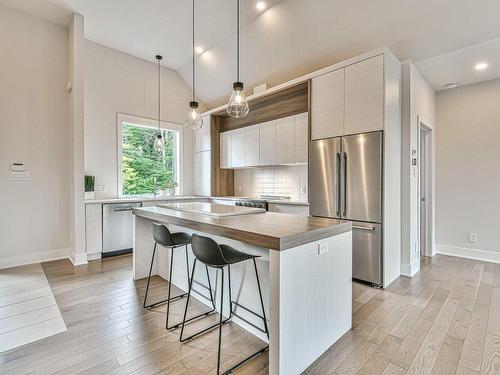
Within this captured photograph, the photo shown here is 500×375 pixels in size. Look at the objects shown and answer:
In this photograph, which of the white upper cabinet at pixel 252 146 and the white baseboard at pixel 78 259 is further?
the white upper cabinet at pixel 252 146

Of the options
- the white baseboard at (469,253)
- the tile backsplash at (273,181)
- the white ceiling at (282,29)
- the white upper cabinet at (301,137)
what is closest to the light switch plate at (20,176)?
the white ceiling at (282,29)

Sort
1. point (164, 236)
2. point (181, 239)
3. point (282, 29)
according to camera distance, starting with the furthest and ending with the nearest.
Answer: point (282, 29) < point (181, 239) < point (164, 236)

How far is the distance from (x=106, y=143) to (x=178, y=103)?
5.70ft

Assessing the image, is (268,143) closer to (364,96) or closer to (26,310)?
(364,96)

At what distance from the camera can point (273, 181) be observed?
4.91m

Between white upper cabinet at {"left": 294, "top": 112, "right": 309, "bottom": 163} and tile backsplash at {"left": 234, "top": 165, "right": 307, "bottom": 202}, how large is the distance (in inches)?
16.2

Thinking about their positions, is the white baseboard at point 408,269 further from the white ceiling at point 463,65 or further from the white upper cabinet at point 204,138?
the white upper cabinet at point 204,138

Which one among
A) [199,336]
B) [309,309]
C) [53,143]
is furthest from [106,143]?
[309,309]

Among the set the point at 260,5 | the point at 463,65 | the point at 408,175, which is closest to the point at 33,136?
the point at 260,5

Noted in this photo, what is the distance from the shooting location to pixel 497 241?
3852 mm

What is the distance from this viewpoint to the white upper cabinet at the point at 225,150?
5.29 meters

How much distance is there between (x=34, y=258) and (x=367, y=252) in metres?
4.67

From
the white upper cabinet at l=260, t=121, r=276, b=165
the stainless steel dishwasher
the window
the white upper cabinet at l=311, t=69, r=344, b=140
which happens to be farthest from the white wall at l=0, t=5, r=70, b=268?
the white upper cabinet at l=311, t=69, r=344, b=140

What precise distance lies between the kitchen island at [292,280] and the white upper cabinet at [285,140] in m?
1.94
